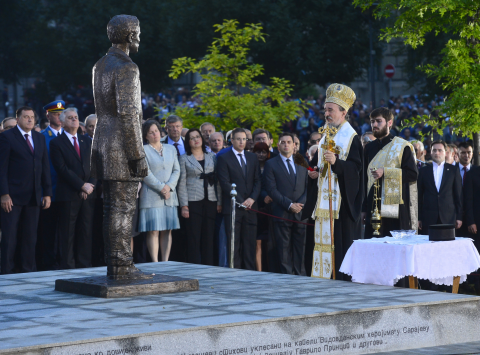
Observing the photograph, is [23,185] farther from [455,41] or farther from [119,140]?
[455,41]

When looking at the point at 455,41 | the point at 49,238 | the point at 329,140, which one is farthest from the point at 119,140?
the point at 455,41

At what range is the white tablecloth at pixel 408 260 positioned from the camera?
9.34 m

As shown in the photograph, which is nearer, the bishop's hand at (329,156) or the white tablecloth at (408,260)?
the white tablecloth at (408,260)

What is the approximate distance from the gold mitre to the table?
77.4 inches

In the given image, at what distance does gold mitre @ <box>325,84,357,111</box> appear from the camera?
10835mm

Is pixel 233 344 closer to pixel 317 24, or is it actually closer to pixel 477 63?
pixel 477 63

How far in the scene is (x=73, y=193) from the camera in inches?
496

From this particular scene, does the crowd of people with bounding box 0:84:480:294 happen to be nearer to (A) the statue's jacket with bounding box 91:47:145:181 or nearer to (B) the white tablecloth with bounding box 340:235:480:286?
A: (B) the white tablecloth with bounding box 340:235:480:286

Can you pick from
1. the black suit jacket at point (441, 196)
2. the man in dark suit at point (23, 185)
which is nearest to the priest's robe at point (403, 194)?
the black suit jacket at point (441, 196)

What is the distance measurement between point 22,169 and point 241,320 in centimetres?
611

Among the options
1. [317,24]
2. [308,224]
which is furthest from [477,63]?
[317,24]

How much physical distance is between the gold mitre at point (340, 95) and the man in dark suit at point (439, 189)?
278 cm

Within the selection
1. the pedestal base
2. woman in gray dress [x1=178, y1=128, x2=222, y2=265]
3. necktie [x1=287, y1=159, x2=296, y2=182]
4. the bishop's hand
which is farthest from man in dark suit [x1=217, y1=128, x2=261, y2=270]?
the pedestal base

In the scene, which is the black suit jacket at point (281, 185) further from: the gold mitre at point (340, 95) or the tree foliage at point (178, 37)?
the tree foliage at point (178, 37)
